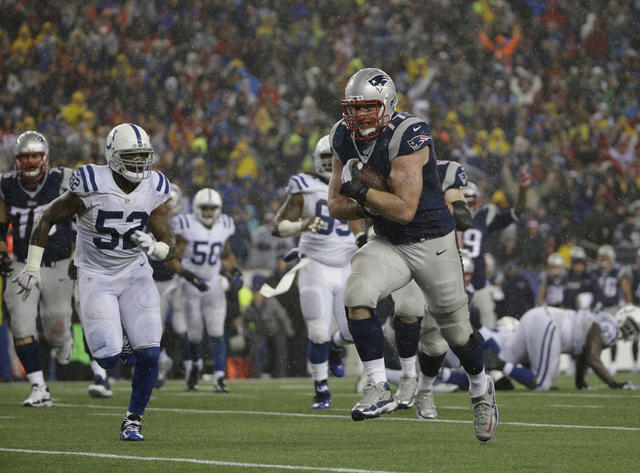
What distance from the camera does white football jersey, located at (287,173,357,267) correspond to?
29.6 ft

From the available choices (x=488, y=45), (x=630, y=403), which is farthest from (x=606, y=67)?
(x=630, y=403)

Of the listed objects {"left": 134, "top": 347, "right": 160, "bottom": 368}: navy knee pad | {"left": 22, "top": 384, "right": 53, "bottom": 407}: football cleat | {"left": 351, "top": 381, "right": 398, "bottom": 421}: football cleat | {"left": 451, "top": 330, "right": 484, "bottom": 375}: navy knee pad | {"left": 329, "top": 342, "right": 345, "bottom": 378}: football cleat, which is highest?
{"left": 451, "top": 330, "right": 484, "bottom": 375}: navy knee pad

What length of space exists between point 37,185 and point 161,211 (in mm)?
2585

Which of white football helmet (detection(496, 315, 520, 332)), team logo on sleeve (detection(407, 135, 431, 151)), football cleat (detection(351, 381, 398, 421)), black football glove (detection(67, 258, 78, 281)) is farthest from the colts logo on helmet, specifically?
white football helmet (detection(496, 315, 520, 332))

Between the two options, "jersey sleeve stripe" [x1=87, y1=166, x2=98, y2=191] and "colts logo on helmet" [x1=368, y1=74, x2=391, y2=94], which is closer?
"colts logo on helmet" [x1=368, y1=74, x2=391, y2=94]

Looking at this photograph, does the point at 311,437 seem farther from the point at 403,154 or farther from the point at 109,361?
the point at 403,154

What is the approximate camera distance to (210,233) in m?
11.7

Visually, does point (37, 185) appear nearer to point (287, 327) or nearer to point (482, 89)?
point (287, 327)

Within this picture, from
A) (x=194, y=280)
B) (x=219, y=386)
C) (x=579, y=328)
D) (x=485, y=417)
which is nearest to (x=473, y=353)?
(x=485, y=417)

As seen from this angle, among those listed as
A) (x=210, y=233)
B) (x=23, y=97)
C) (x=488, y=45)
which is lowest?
(x=210, y=233)

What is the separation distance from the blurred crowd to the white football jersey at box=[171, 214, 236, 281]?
3557mm

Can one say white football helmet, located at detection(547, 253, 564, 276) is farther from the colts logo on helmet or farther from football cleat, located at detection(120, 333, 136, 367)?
the colts logo on helmet

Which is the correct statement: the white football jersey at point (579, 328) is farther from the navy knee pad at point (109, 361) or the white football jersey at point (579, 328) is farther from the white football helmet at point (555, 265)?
the navy knee pad at point (109, 361)

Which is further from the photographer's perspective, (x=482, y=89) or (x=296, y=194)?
(x=482, y=89)
